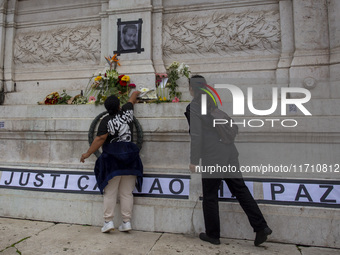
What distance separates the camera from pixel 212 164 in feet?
10.5

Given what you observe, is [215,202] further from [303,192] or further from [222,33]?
[222,33]

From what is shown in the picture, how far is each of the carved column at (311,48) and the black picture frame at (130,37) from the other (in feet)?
10.8

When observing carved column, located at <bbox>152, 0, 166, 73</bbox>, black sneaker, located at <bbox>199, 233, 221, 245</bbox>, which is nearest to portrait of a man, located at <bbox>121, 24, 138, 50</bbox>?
carved column, located at <bbox>152, 0, 166, 73</bbox>

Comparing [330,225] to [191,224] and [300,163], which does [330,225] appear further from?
[191,224]

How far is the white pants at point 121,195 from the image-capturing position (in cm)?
365

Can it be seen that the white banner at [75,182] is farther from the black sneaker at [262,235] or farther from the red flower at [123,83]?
the red flower at [123,83]

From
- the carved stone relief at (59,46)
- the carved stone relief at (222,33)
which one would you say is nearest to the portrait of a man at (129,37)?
the carved stone relief at (222,33)

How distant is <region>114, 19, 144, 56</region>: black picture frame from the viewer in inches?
233

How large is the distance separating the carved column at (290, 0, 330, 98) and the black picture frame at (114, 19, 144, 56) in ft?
10.8

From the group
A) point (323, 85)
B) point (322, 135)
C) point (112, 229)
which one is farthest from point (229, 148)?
point (323, 85)

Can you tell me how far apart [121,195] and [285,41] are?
179 inches

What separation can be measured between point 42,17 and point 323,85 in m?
7.00

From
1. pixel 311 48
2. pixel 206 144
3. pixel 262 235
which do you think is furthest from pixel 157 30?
pixel 262 235

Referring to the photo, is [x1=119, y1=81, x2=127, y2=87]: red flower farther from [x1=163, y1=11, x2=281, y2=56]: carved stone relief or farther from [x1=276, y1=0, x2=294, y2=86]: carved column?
[x1=276, y1=0, x2=294, y2=86]: carved column
